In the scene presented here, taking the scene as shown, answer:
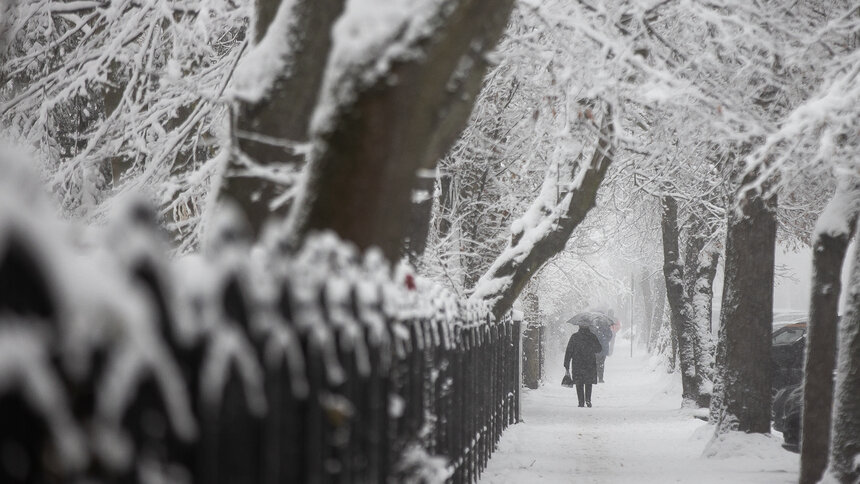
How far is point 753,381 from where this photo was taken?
32.7 ft

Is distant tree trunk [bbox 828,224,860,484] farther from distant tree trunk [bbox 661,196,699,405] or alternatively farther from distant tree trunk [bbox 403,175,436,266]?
distant tree trunk [bbox 661,196,699,405]

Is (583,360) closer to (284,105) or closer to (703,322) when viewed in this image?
(703,322)

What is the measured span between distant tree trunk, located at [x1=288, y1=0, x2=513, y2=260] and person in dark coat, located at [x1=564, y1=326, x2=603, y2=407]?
1513cm

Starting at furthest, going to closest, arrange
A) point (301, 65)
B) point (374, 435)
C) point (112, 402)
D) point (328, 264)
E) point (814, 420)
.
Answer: point (814, 420), point (301, 65), point (374, 435), point (328, 264), point (112, 402)

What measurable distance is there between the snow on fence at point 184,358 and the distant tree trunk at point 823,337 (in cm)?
551

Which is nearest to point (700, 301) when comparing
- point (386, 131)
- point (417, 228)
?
point (417, 228)

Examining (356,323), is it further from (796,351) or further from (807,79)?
(796,351)

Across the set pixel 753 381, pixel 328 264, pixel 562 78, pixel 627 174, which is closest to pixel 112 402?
pixel 328 264

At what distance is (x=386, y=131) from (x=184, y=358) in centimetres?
137

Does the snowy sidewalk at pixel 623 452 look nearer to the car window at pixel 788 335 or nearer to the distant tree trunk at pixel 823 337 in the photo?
the distant tree trunk at pixel 823 337

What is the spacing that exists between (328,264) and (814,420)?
630 centimetres

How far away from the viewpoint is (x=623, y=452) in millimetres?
11070

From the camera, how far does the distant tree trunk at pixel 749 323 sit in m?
9.94

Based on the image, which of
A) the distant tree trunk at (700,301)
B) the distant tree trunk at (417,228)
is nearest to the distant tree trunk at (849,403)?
the distant tree trunk at (417,228)
